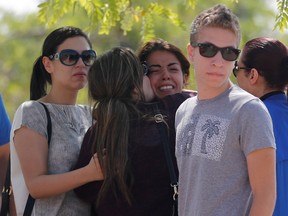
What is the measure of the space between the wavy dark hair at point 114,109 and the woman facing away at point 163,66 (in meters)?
0.51

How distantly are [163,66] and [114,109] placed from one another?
767 millimetres

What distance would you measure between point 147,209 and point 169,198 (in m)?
0.12

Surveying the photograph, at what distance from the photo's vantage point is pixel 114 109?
3709mm

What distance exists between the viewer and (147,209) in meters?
3.71

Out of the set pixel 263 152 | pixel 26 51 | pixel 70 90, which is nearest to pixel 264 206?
pixel 263 152

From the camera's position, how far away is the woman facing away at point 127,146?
3680mm

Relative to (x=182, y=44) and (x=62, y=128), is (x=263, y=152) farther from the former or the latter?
(x=182, y=44)

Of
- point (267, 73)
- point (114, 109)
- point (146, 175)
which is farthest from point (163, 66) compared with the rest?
point (146, 175)

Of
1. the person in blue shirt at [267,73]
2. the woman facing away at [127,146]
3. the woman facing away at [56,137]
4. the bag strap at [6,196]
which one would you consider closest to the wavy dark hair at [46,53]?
the woman facing away at [56,137]

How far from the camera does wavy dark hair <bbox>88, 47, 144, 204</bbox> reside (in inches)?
145

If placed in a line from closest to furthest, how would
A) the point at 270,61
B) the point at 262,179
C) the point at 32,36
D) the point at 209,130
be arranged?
the point at 262,179
the point at 209,130
the point at 270,61
the point at 32,36

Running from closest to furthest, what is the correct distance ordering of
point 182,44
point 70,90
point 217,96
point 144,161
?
1. point 217,96
2. point 144,161
3. point 70,90
4. point 182,44

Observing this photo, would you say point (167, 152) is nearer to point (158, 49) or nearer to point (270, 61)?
point (270, 61)

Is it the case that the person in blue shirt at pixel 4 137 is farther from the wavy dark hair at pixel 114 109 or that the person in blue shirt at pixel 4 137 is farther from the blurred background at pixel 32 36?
the blurred background at pixel 32 36
